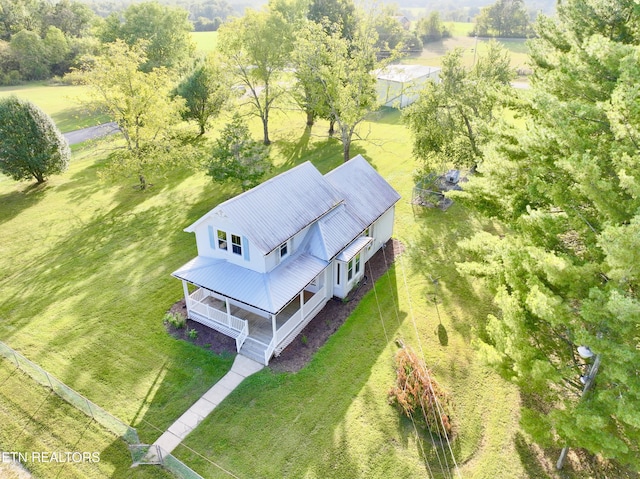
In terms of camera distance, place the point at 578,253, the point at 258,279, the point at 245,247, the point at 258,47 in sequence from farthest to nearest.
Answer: the point at 258,47 → the point at 245,247 → the point at 258,279 → the point at 578,253

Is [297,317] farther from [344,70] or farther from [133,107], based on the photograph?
[344,70]


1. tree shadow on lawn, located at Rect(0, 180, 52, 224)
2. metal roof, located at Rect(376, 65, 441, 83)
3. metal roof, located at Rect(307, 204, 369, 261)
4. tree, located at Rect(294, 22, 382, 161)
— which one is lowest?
tree shadow on lawn, located at Rect(0, 180, 52, 224)

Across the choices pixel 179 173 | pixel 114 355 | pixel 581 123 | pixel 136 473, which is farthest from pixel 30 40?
pixel 581 123

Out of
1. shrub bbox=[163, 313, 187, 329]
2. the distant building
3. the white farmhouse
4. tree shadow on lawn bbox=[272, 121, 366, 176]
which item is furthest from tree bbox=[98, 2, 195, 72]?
shrub bbox=[163, 313, 187, 329]

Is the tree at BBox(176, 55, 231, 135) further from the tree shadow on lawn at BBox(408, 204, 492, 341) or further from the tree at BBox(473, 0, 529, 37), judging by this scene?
the tree at BBox(473, 0, 529, 37)

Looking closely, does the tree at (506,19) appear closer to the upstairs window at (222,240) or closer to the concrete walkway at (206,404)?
the upstairs window at (222,240)

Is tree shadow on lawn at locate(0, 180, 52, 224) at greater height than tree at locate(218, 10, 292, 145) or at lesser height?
lesser

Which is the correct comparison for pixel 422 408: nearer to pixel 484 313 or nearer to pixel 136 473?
pixel 484 313

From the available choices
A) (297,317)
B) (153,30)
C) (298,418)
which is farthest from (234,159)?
(153,30)
